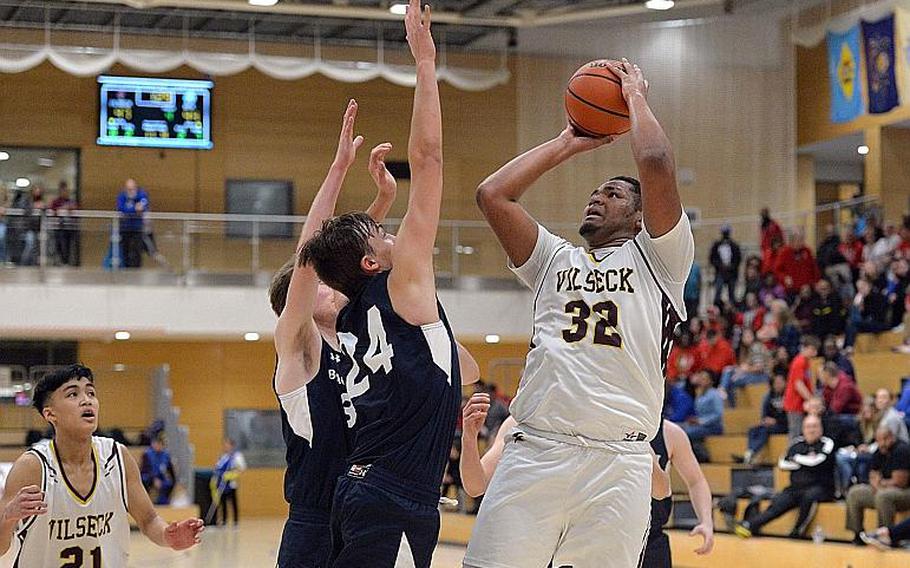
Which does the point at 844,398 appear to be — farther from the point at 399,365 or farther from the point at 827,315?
the point at 399,365

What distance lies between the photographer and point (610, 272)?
187 inches

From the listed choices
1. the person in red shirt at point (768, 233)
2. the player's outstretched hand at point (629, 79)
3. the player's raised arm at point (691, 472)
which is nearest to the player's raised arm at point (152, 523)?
the player's outstretched hand at point (629, 79)

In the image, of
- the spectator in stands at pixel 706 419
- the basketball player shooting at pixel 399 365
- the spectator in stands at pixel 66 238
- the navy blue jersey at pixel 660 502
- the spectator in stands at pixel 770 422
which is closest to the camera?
the basketball player shooting at pixel 399 365

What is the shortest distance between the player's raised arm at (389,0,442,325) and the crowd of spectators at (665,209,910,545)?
9035 mm

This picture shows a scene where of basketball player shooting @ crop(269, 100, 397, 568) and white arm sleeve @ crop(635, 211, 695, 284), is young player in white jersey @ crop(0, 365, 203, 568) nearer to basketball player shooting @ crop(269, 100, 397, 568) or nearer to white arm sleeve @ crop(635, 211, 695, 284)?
basketball player shooting @ crop(269, 100, 397, 568)

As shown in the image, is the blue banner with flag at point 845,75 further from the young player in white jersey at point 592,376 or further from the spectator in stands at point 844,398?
the young player in white jersey at point 592,376

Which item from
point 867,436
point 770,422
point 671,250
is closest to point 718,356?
point 770,422

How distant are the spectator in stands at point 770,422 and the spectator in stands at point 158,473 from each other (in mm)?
8606

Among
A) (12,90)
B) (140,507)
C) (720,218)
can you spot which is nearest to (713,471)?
(720,218)

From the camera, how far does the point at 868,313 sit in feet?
57.4

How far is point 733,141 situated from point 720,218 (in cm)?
138

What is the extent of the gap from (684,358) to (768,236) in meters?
2.96

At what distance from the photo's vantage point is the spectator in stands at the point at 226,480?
22.5 metres

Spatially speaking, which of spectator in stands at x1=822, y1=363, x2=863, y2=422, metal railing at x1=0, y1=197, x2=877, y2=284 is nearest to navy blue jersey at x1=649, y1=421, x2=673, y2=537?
spectator in stands at x1=822, y1=363, x2=863, y2=422
